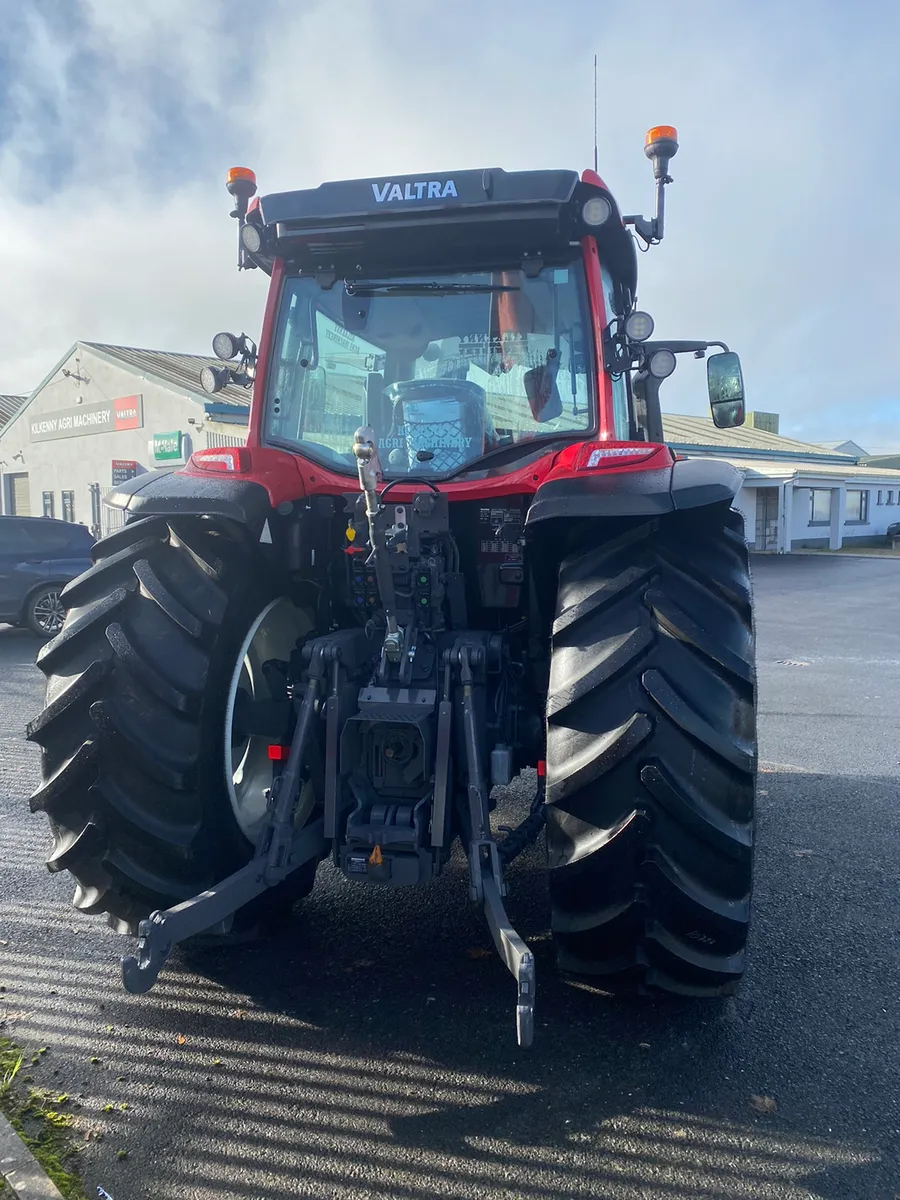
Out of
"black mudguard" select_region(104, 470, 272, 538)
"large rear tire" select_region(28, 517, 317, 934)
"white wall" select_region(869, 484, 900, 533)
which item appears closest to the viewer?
"large rear tire" select_region(28, 517, 317, 934)

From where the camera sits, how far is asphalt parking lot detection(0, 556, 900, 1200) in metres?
2.24

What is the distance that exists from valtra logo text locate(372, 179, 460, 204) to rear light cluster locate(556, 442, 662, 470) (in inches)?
43.7

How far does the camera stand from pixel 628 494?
2.68m

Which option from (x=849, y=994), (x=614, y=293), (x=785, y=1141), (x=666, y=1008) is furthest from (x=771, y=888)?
(x=614, y=293)

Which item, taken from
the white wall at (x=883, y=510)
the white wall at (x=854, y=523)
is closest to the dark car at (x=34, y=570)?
the white wall at (x=854, y=523)

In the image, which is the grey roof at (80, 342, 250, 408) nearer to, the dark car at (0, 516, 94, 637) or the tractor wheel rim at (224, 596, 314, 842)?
the dark car at (0, 516, 94, 637)

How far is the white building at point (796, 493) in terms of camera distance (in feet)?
106

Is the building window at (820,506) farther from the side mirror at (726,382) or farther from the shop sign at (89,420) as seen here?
the side mirror at (726,382)

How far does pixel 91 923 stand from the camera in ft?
12.1

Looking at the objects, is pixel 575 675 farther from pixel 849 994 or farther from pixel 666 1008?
pixel 849 994

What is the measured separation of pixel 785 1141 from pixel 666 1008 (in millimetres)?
621

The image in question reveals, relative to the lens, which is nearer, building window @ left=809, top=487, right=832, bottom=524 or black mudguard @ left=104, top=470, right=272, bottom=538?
black mudguard @ left=104, top=470, right=272, bottom=538

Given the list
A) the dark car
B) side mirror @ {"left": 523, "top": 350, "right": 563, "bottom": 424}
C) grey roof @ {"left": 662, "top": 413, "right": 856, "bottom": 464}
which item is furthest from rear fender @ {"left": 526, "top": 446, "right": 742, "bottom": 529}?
grey roof @ {"left": 662, "top": 413, "right": 856, "bottom": 464}

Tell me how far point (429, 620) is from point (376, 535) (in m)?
0.49
